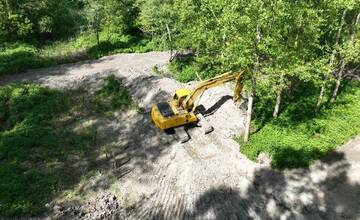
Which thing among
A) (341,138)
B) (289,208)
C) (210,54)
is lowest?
(289,208)

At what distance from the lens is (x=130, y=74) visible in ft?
102

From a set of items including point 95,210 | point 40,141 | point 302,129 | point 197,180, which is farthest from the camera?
point 40,141

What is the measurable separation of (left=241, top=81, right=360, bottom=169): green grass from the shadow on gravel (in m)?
1.02

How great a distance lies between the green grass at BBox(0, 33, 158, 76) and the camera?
111 ft

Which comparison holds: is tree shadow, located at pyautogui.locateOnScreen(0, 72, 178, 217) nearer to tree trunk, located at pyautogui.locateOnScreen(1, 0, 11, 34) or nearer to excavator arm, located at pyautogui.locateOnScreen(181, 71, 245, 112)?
excavator arm, located at pyautogui.locateOnScreen(181, 71, 245, 112)

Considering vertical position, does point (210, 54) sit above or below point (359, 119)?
above

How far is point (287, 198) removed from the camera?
60.2 ft

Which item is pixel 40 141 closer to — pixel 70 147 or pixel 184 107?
pixel 70 147

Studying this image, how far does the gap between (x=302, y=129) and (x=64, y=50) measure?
84.3 ft

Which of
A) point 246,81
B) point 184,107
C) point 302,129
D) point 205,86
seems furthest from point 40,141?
point 302,129

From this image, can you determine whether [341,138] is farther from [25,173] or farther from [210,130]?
[25,173]

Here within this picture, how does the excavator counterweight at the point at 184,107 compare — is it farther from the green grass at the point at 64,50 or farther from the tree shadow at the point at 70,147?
the green grass at the point at 64,50

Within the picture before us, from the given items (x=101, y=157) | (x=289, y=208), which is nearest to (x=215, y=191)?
(x=289, y=208)

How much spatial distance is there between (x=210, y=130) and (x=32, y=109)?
1286cm
